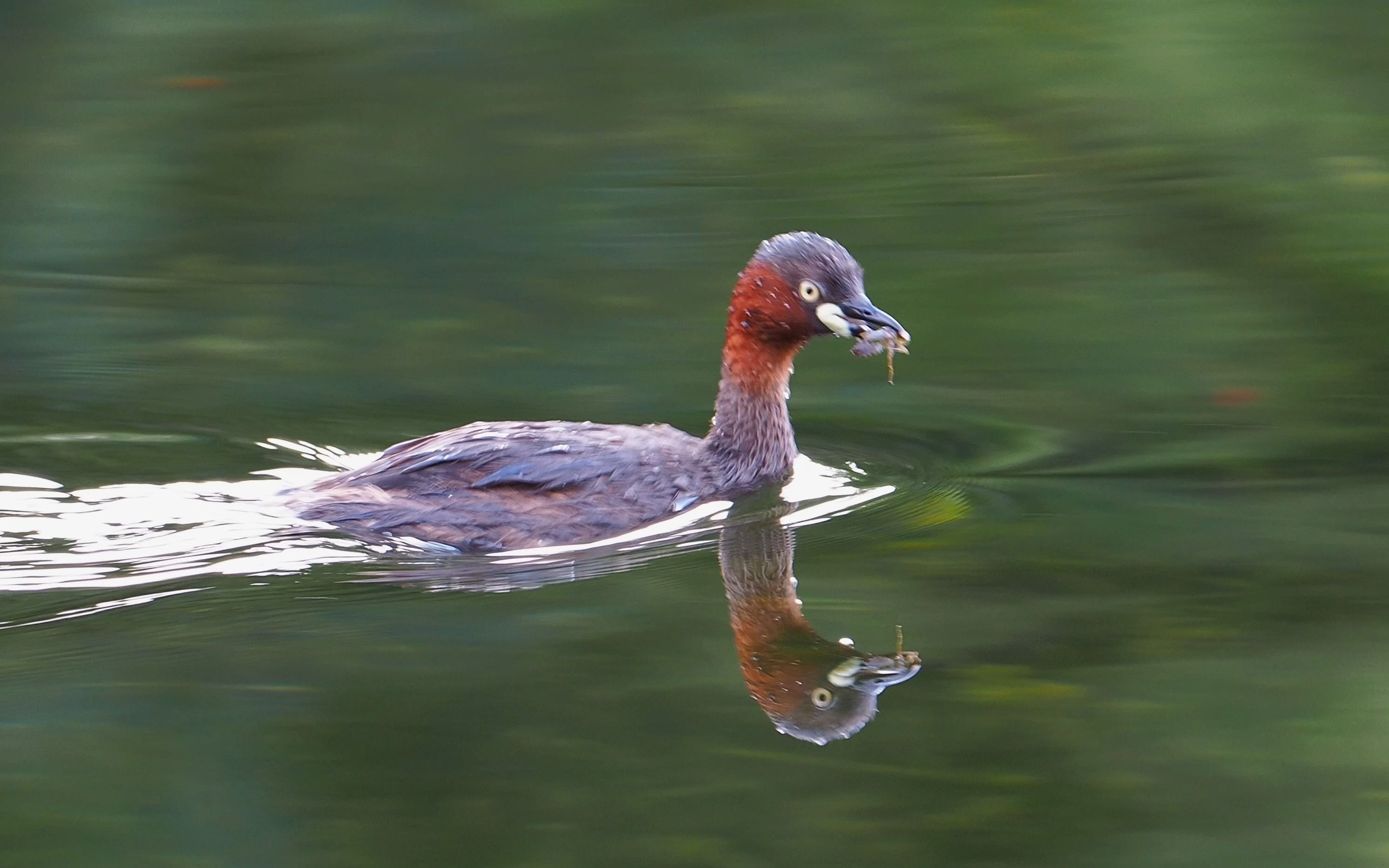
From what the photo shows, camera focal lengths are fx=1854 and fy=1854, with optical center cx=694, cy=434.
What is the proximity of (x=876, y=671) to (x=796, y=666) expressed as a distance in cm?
25

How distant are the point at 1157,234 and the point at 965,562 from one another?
391cm

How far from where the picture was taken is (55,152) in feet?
35.9

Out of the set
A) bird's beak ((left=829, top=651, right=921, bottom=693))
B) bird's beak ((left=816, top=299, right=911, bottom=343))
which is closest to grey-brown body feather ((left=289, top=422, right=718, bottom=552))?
bird's beak ((left=816, top=299, right=911, bottom=343))

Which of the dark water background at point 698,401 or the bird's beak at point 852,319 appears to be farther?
the bird's beak at point 852,319

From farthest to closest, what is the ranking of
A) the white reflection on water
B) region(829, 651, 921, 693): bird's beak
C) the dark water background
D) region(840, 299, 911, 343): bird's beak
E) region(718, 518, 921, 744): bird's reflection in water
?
region(840, 299, 911, 343): bird's beak
the white reflection on water
region(829, 651, 921, 693): bird's beak
region(718, 518, 921, 744): bird's reflection in water
the dark water background

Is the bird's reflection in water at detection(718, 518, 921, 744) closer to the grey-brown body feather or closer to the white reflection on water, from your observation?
the white reflection on water

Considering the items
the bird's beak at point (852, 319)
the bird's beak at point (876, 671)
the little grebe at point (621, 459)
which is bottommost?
the bird's beak at point (876, 671)

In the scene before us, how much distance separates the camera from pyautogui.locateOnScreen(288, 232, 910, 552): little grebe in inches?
273

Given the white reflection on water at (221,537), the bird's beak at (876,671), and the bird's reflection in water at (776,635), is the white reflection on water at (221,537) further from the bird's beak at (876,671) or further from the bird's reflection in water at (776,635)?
the bird's beak at (876,671)

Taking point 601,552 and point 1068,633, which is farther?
point 601,552

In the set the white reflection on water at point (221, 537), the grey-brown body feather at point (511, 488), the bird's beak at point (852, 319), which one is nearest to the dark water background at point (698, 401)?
the white reflection on water at point (221, 537)

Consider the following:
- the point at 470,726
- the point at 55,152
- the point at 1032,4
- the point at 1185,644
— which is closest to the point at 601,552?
the point at 470,726

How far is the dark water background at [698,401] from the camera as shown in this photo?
4.89 metres

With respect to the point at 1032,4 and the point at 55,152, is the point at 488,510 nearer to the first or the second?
the point at 55,152
